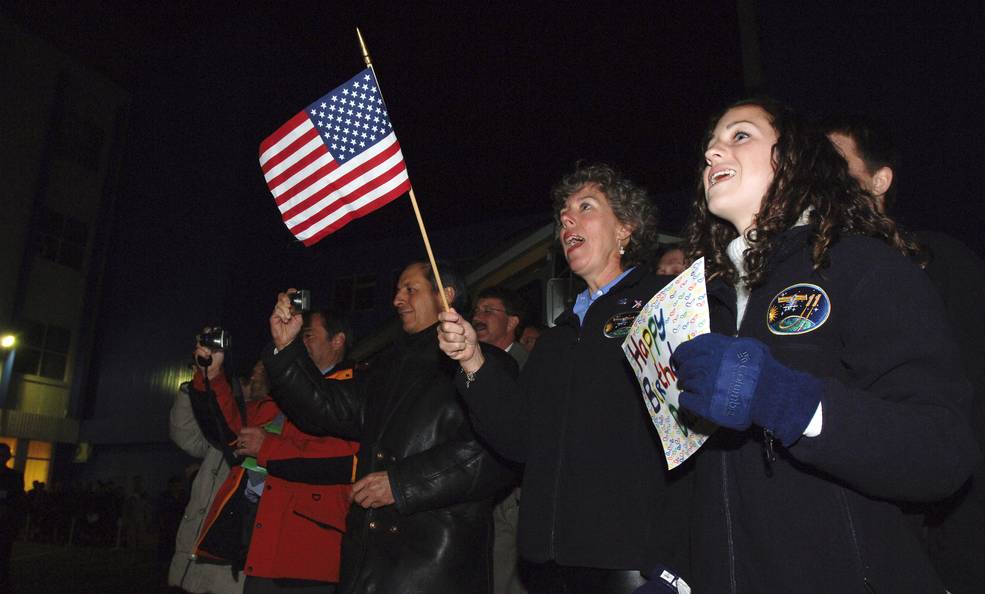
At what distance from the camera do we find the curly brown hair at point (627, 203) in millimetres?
3150

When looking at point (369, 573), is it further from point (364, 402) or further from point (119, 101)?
point (119, 101)

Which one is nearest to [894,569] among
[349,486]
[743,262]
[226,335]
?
[743,262]

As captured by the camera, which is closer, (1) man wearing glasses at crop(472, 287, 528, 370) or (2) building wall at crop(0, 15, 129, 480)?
(1) man wearing glasses at crop(472, 287, 528, 370)

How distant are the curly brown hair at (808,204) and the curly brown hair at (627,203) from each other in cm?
111

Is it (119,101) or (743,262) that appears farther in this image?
(119,101)

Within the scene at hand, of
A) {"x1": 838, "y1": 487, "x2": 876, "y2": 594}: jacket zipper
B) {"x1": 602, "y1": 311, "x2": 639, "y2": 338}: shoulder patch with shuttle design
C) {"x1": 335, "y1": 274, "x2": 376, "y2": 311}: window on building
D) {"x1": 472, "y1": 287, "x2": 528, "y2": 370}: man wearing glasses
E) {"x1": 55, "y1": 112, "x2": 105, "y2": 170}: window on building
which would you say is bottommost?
{"x1": 838, "y1": 487, "x2": 876, "y2": 594}: jacket zipper

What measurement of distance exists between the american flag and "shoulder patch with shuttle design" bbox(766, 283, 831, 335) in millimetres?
1888

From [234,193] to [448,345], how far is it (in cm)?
2330

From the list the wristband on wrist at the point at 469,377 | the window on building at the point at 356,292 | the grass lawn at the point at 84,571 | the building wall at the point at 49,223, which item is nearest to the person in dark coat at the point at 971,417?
the wristband on wrist at the point at 469,377

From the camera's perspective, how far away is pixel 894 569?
4.75 ft

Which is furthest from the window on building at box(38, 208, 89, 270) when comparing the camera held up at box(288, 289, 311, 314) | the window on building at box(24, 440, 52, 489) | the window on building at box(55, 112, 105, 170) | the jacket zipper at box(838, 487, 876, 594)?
the jacket zipper at box(838, 487, 876, 594)

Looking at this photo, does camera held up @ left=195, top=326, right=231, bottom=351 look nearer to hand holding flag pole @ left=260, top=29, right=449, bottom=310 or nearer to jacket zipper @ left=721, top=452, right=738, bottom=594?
hand holding flag pole @ left=260, top=29, right=449, bottom=310

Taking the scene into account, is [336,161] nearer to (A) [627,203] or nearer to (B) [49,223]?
(A) [627,203]

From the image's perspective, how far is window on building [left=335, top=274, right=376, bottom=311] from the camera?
2464 cm
